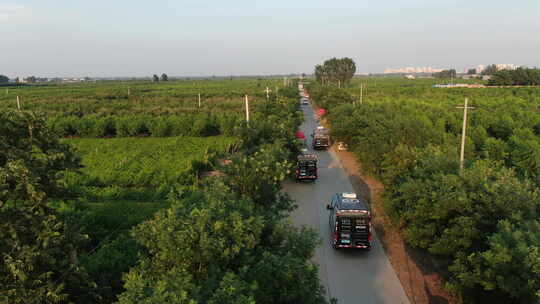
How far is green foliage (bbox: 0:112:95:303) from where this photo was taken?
6.01 m

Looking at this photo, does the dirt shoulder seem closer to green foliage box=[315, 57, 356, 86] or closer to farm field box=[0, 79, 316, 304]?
farm field box=[0, 79, 316, 304]

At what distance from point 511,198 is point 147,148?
26573 millimetres

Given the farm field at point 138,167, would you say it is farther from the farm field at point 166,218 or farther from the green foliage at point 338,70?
the green foliage at point 338,70

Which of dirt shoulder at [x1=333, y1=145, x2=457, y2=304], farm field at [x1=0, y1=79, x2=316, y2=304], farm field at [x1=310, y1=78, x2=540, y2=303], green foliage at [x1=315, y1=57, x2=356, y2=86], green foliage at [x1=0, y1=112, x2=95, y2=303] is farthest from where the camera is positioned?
green foliage at [x1=315, y1=57, x2=356, y2=86]

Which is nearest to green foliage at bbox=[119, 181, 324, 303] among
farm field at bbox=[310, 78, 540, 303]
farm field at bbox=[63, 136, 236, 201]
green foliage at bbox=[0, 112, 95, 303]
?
green foliage at bbox=[0, 112, 95, 303]

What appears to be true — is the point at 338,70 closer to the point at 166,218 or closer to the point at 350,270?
the point at 350,270

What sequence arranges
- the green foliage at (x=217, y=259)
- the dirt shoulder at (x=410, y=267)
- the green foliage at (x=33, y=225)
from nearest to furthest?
the green foliage at (x=217, y=259) → the green foliage at (x=33, y=225) → the dirt shoulder at (x=410, y=267)

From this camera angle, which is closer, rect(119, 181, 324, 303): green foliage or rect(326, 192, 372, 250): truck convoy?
rect(119, 181, 324, 303): green foliage

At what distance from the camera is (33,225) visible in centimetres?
637

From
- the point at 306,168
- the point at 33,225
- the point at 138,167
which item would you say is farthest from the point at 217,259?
the point at 138,167

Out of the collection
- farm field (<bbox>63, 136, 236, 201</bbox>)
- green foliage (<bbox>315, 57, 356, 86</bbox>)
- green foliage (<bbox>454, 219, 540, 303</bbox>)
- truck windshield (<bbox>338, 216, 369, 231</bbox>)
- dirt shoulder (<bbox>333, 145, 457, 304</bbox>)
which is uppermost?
green foliage (<bbox>315, 57, 356, 86</bbox>)

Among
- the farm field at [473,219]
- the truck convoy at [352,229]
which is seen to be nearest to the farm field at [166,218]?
the truck convoy at [352,229]

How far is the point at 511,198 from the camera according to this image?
8.57m

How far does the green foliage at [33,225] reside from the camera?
601 cm
